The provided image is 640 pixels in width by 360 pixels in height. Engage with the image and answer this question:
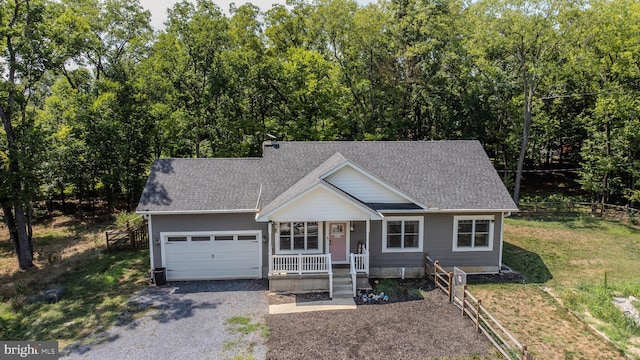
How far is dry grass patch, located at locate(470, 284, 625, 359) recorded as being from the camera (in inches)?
413

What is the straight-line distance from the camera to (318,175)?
1594cm

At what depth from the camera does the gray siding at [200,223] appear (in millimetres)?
15445

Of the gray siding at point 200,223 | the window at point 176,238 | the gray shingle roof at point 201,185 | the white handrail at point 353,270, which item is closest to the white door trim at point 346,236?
the white handrail at point 353,270

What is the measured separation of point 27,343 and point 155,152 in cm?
1963

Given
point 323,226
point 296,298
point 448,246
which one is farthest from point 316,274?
point 448,246

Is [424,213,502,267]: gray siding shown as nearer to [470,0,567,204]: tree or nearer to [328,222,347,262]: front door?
[328,222,347,262]: front door

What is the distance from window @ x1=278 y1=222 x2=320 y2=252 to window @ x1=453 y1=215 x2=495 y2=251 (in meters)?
5.69

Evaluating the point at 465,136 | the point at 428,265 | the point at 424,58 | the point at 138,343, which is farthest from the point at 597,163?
the point at 138,343

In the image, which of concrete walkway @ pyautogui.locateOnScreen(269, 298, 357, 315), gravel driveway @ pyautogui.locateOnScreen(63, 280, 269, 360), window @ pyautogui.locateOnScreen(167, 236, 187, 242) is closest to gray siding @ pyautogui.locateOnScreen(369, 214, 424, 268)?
concrete walkway @ pyautogui.locateOnScreen(269, 298, 357, 315)

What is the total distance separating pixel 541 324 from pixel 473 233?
476 cm

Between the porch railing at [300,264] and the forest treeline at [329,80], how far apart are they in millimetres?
14627

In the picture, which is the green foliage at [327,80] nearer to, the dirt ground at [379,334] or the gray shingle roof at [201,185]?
the gray shingle roof at [201,185]

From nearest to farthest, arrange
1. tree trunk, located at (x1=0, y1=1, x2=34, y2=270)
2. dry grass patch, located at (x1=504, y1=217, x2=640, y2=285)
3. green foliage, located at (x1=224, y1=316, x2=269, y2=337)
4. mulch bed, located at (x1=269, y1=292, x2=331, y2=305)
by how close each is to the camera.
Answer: green foliage, located at (x1=224, y1=316, x2=269, y2=337) → mulch bed, located at (x1=269, y1=292, x2=331, y2=305) → dry grass patch, located at (x1=504, y1=217, x2=640, y2=285) → tree trunk, located at (x1=0, y1=1, x2=34, y2=270)

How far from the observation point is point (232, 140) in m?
29.2
